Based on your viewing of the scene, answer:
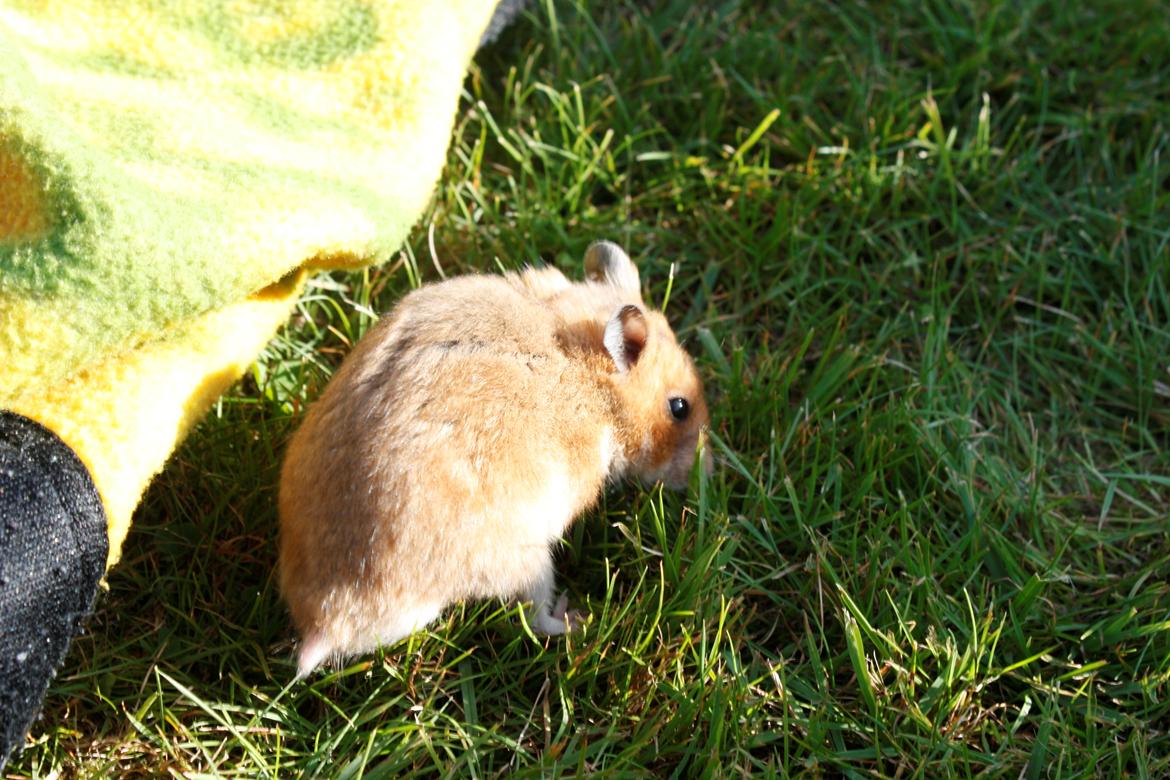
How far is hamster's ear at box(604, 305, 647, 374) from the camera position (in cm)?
292

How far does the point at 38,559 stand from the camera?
7.93 ft

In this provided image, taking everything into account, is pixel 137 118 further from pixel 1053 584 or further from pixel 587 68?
pixel 1053 584

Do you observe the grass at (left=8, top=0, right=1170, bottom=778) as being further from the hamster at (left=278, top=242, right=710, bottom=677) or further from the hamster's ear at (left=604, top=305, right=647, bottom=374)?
the hamster's ear at (left=604, top=305, right=647, bottom=374)

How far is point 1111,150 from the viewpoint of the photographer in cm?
404

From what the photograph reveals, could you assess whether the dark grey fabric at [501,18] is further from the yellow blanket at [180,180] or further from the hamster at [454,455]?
the hamster at [454,455]

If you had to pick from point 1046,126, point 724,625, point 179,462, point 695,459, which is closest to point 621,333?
point 695,459

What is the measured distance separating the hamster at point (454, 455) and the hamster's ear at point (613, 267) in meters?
0.22

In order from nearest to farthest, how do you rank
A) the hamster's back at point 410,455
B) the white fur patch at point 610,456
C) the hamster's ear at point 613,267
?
the hamster's back at point 410,455, the white fur patch at point 610,456, the hamster's ear at point 613,267

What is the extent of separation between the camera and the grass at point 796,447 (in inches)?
106

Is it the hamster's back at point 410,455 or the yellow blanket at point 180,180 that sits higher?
the yellow blanket at point 180,180

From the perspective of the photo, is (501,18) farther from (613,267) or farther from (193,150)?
(193,150)

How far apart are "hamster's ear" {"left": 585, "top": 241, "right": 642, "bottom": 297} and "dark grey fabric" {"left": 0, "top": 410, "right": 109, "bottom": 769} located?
1442 mm

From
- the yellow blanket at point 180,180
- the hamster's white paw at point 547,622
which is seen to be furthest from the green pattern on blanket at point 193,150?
the hamster's white paw at point 547,622

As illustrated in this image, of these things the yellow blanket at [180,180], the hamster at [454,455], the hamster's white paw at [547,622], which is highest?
the yellow blanket at [180,180]
